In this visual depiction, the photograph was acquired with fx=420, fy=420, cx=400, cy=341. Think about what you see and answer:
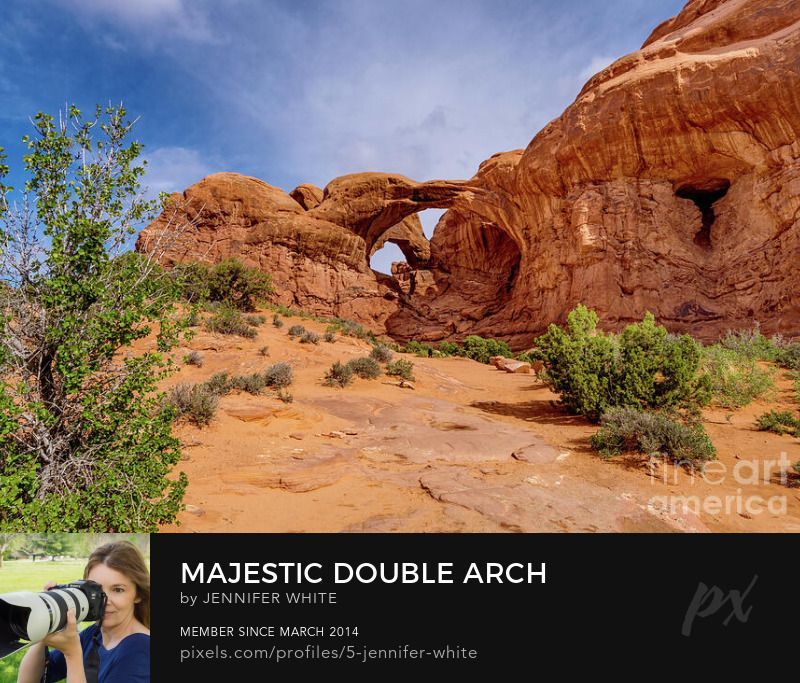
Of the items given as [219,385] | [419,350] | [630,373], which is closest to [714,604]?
[630,373]

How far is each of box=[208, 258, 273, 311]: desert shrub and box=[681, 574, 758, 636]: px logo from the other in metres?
21.1

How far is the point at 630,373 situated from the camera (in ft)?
26.4

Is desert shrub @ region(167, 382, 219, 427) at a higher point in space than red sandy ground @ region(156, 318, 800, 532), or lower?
higher

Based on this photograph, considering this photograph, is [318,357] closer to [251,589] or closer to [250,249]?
[251,589]

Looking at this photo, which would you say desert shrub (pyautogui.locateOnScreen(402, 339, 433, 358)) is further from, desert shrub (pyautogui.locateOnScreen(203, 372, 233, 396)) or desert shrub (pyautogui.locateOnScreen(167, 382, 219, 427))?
desert shrub (pyautogui.locateOnScreen(167, 382, 219, 427))

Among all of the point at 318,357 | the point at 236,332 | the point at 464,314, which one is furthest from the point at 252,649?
the point at 464,314

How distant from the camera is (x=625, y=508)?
4.21 metres

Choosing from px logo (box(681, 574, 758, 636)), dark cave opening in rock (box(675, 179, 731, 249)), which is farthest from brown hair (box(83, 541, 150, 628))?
dark cave opening in rock (box(675, 179, 731, 249))

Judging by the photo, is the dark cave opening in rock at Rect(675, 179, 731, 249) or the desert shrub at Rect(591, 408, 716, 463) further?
the dark cave opening in rock at Rect(675, 179, 731, 249)

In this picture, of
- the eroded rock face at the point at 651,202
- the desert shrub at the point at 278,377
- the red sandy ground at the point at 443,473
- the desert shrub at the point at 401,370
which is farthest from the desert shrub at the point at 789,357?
the desert shrub at the point at 278,377

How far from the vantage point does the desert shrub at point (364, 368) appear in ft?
39.4

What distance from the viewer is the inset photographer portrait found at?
1.79 metres

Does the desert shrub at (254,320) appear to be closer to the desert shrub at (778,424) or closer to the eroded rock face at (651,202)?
→ the eroded rock face at (651,202)

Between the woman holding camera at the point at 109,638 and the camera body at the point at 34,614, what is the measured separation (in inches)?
2.2
